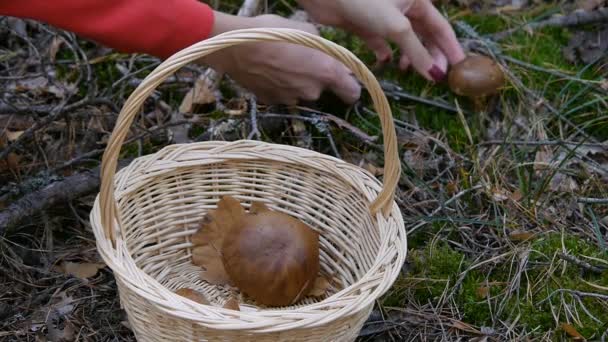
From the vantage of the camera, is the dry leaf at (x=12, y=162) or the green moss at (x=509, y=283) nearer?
the green moss at (x=509, y=283)

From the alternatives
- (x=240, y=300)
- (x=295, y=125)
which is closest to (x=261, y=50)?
(x=295, y=125)

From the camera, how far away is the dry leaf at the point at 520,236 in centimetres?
218

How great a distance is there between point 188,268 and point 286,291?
1.35 ft

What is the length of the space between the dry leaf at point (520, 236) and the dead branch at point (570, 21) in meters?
1.16

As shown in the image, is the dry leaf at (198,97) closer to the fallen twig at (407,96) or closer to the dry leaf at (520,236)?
the fallen twig at (407,96)

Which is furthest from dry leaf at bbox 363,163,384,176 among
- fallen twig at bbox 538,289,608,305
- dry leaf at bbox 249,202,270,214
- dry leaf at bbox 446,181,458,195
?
fallen twig at bbox 538,289,608,305

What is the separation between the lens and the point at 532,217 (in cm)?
227

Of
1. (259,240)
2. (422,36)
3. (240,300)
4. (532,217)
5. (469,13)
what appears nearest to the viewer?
(259,240)

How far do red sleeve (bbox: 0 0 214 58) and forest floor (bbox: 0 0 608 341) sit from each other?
44cm

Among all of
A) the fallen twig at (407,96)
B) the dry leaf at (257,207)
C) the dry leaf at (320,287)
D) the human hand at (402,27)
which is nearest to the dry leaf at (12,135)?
the dry leaf at (257,207)

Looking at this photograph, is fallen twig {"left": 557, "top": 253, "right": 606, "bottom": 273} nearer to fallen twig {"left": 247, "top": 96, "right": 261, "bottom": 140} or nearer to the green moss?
the green moss

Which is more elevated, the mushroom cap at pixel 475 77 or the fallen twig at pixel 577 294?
the mushroom cap at pixel 475 77

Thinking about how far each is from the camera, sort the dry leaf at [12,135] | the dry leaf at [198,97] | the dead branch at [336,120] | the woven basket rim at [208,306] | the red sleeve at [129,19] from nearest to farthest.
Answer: the woven basket rim at [208,306] < the red sleeve at [129,19] < the dead branch at [336,120] < the dry leaf at [12,135] < the dry leaf at [198,97]

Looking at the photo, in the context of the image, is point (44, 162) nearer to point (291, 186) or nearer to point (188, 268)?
point (188, 268)
